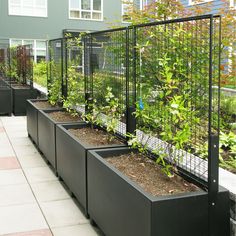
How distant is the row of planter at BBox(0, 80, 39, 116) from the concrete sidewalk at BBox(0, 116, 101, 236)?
12.7ft

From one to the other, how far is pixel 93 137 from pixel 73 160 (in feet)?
1.62

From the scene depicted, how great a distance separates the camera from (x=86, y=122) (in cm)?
547

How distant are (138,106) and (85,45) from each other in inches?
86.4

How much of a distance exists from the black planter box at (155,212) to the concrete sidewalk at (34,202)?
2.09 ft

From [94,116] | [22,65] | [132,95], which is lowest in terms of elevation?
[94,116]

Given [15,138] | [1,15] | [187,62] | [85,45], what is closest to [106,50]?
[85,45]

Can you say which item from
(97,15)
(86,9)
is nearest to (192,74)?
(86,9)

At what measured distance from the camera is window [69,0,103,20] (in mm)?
24109

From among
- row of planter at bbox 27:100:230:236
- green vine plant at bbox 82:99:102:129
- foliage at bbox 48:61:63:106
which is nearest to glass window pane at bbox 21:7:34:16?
foliage at bbox 48:61:63:106

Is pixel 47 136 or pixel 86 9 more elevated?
pixel 86 9

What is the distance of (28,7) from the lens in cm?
2303

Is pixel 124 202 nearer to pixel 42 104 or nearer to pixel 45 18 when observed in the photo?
pixel 42 104

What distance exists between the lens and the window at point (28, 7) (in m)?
22.8

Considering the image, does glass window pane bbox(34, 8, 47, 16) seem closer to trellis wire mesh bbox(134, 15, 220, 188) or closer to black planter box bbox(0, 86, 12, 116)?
black planter box bbox(0, 86, 12, 116)
